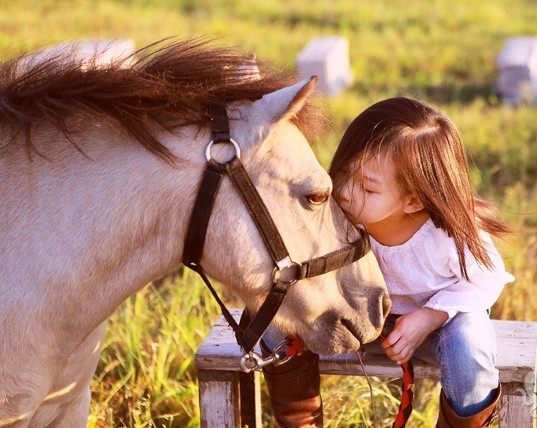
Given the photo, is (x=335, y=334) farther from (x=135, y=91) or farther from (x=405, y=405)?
(x=135, y=91)

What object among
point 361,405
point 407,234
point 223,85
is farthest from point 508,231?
point 223,85

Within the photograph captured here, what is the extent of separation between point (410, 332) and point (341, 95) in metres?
5.51

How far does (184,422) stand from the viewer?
11.1 ft

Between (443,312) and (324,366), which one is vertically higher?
(443,312)

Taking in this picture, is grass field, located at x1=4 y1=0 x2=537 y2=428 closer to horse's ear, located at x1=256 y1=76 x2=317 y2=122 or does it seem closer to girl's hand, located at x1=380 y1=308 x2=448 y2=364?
horse's ear, located at x1=256 y1=76 x2=317 y2=122

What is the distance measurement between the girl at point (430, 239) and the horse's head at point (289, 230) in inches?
10.1

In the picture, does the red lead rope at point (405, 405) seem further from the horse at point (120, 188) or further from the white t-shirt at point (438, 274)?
the horse at point (120, 188)

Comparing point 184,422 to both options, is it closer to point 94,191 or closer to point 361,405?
point 361,405

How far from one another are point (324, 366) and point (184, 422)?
77 cm

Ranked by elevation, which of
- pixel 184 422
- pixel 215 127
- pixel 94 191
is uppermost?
pixel 215 127

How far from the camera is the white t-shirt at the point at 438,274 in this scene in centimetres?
269

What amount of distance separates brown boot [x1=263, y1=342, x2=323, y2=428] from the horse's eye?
703 millimetres

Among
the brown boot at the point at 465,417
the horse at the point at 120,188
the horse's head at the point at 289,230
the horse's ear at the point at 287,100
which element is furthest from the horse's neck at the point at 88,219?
the brown boot at the point at 465,417

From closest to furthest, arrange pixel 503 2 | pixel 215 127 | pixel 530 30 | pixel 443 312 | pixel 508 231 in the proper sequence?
pixel 215 127 → pixel 443 312 → pixel 508 231 → pixel 530 30 → pixel 503 2
